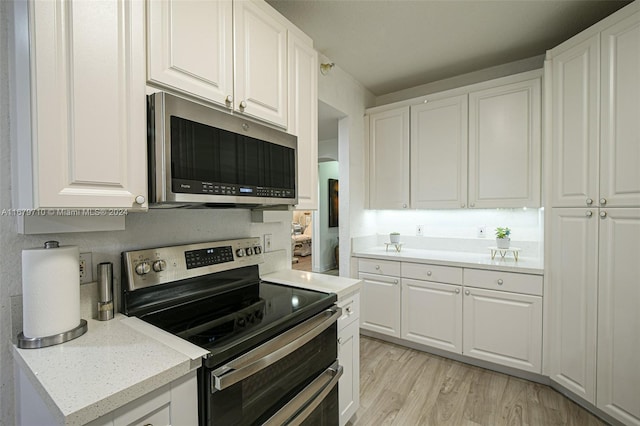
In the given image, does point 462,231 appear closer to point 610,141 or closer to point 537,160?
point 537,160

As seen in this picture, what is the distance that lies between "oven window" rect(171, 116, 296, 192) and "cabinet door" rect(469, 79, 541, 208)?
1881 mm

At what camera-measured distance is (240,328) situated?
110 centimetres

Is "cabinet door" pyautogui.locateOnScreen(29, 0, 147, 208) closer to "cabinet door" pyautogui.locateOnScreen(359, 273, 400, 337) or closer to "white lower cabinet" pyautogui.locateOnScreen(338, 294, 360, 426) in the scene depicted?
"white lower cabinet" pyautogui.locateOnScreen(338, 294, 360, 426)

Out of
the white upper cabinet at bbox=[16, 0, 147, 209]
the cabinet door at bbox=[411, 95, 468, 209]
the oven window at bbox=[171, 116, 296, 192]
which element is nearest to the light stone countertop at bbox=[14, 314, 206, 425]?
the white upper cabinet at bbox=[16, 0, 147, 209]

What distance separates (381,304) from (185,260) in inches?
79.1

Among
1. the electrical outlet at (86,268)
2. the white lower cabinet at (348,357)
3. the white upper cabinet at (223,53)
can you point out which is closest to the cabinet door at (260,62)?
the white upper cabinet at (223,53)

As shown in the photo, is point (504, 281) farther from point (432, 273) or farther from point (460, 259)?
point (432, 273)

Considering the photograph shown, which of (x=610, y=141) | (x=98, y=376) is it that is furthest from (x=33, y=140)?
(x=610, y=141)

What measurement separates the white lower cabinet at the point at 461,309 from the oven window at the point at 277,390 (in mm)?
1392

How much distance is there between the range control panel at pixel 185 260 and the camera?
49.2 inches

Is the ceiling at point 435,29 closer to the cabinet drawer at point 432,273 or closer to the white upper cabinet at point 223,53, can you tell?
the white upper cabinet at point 223,53

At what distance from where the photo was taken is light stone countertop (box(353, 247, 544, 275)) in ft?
7.42

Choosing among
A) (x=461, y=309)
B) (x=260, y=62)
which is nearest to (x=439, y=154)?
(x=461, y=309)

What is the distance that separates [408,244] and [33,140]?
308cm
